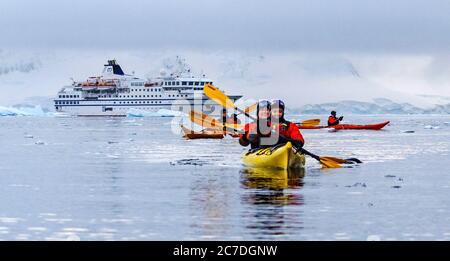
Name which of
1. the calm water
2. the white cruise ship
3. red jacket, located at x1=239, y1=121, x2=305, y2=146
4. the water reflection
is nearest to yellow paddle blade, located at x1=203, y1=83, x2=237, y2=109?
the calm water

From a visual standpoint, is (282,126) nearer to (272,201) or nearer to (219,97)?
(272,201)

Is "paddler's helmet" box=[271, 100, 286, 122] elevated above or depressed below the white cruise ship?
above

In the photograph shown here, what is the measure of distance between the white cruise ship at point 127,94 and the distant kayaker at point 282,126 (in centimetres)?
10701

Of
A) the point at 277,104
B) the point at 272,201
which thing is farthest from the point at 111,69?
the point at 272,201

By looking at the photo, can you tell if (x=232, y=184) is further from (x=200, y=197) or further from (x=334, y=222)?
(x=334, y=222)

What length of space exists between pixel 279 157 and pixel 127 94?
118 m

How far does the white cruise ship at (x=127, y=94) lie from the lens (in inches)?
5349

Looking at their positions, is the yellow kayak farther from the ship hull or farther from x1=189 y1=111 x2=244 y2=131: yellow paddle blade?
the ship hull

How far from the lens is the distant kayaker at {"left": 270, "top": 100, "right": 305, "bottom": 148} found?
74.9ft

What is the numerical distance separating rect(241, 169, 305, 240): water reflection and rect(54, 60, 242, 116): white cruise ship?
355ft

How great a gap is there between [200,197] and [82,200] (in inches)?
88.4

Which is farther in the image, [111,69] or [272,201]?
[111,69]

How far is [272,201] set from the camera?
17141mm
